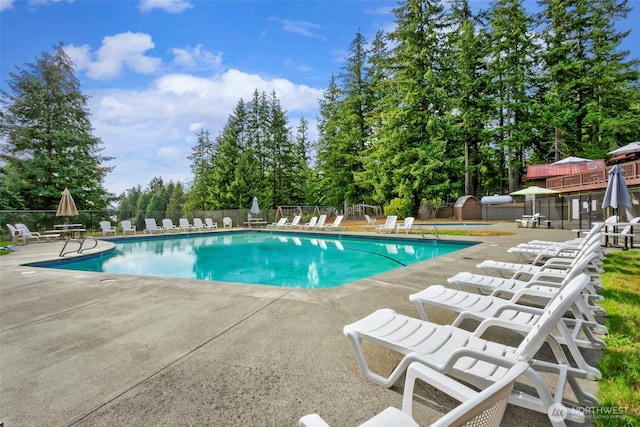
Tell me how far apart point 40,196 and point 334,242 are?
1764 cm

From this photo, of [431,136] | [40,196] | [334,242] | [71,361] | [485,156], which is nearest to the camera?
[71,361]

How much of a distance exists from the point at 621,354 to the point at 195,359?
3.29 m

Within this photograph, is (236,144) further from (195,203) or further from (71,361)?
(71,361)

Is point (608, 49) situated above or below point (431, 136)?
above

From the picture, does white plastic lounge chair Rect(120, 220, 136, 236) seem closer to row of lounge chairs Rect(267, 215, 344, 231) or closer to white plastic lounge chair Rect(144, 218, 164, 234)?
white plastic lounge chair Rect(144, 218, 164, 234)

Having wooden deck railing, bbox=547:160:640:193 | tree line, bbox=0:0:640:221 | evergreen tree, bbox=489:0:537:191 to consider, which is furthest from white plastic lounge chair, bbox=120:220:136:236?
evergreen tree, bbox=489:0:537:191

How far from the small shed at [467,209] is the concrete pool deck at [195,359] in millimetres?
20304

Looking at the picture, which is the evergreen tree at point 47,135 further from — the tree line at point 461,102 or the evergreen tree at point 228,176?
the evergreen tree at point 228,176

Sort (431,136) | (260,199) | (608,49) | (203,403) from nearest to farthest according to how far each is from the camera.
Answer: (203,403) → (608,49) → (431,136) → (260,199)

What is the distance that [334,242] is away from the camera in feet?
47.3

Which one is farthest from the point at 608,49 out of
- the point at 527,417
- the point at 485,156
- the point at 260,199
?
the point at 527,417

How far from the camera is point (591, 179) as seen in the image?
59.8ft

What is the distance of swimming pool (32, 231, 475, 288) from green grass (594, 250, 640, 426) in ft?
16.0

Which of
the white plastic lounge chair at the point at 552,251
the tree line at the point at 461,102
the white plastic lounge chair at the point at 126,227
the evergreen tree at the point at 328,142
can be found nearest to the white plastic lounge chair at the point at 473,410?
the white plastic lounge chair at the point at 552,251
